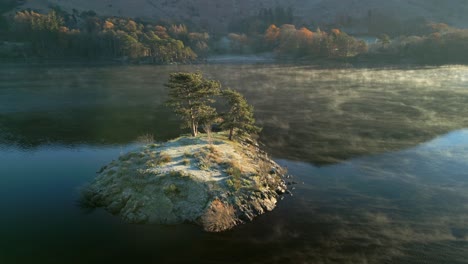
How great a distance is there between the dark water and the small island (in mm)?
1244

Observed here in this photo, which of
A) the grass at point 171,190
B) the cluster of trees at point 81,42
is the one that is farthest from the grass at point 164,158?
the cluster of trees at point 81,42

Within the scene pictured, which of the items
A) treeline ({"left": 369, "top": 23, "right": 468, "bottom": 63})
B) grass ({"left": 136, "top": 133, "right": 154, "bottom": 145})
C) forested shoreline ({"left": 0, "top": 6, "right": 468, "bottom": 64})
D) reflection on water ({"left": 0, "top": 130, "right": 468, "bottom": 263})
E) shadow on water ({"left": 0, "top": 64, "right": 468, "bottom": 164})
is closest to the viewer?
reflection on water ({"left": 0, "top": 130, "right": 468, "bottom": 263})

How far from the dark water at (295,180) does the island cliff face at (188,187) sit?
1.18 metres

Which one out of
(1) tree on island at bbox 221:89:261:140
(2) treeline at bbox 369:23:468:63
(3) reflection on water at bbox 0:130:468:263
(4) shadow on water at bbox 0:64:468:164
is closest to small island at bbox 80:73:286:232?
(1) tree on island at bbox 221:89:261:140

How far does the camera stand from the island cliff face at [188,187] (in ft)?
94.2

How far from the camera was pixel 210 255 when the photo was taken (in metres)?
24.5

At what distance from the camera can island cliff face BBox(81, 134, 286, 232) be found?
28.7m

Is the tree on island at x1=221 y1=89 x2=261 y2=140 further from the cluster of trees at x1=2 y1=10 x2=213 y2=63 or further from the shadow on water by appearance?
the cluster of trees at x1=2 y1=10 x2=213 y2=63

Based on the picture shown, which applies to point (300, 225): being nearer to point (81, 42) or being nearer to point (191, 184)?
point (191, 184)

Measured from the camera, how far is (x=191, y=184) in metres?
30.7

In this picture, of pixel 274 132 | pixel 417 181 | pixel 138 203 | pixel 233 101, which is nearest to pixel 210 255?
pixel 138 203

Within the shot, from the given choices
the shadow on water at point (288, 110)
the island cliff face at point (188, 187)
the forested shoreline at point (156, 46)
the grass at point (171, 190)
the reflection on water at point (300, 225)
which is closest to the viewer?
the reflection on water at point (300, 225)

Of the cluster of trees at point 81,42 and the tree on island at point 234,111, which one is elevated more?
the cluster of trees at point 81,42

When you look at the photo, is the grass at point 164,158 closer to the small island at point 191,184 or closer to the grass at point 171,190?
the small island at point 191,184
